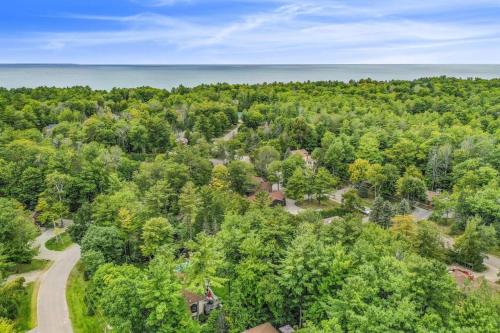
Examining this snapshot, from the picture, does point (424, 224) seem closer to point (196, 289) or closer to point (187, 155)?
point (196, 289)

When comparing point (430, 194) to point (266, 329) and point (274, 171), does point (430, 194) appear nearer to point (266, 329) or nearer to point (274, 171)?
point (274, 171)

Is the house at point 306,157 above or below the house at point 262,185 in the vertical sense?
above

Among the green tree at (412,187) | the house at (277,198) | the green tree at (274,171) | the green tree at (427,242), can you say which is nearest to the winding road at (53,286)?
the house at (277,198)

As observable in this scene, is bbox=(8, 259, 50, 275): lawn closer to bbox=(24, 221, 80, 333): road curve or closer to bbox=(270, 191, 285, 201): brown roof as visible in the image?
bbox=(24, 221, 80, 333): road curve

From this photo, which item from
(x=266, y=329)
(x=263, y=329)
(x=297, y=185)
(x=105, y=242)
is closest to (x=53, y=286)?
(x=105, y=242)

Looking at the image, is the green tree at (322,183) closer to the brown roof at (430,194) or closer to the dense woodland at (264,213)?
the dense woodland at (264,213)
